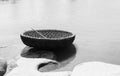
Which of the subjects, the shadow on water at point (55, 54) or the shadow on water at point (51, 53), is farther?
the shadow on water at point (51, 53)

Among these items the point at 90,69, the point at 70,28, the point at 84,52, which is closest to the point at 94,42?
the point at 84,52

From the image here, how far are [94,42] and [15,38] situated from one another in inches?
47.4

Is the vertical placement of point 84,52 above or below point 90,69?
below

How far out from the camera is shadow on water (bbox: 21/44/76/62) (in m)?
2.69

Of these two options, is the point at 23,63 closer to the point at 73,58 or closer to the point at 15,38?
the point at 73,58

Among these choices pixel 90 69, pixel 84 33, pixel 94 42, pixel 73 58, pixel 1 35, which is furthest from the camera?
pixel 84 33

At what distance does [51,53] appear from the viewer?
109 inches

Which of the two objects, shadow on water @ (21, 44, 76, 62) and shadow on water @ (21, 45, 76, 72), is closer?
shadow on water @ (21, 45, 76, 72)

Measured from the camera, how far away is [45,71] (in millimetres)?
2299

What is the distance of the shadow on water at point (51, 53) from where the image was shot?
8.81 ft

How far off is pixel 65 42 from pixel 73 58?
0.22m

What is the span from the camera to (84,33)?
4012mm

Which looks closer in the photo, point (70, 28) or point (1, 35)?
point (1, 35)

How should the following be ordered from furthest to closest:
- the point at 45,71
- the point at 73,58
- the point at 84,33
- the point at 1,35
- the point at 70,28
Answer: the point at 70,28
the point at 84,33
the point at 1,35
the point at 73,58
the point at 45,71
